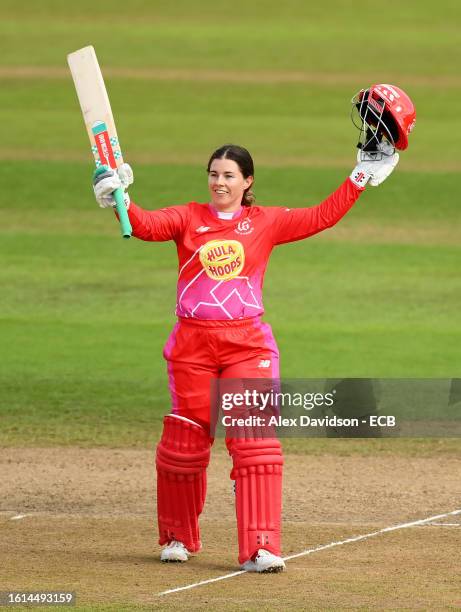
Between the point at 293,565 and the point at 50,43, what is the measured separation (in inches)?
848

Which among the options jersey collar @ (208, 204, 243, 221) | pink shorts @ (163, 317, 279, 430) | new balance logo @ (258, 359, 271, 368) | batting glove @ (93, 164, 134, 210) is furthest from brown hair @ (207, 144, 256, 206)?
new balance logo @ (258, 359, 271, 368)

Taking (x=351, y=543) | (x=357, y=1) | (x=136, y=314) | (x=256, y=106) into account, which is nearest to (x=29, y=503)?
(x=351, y=543)

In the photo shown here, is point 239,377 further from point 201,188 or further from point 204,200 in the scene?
point 201,188

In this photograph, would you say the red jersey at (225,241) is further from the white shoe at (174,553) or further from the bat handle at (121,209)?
the white shoe at (174,553)

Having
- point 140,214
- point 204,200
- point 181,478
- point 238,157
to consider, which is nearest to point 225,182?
point 238,157

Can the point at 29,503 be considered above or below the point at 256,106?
below

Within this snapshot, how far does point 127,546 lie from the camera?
7.62m

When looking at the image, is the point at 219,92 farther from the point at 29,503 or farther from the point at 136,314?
the point at 29,503

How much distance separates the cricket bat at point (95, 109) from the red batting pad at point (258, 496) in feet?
4.58

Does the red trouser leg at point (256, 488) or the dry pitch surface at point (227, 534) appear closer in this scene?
the dry pitch surface at point (227, 534)

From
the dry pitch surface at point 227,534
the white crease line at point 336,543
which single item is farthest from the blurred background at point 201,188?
the white crease line at point 336,543

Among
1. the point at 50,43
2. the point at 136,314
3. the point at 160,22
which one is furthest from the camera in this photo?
the point at 160,22

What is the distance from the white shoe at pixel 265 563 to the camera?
22.8 ft

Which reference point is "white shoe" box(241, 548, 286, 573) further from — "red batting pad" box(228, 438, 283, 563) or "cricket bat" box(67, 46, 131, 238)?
"cricket bat" box(67, 46, 131, 238)
